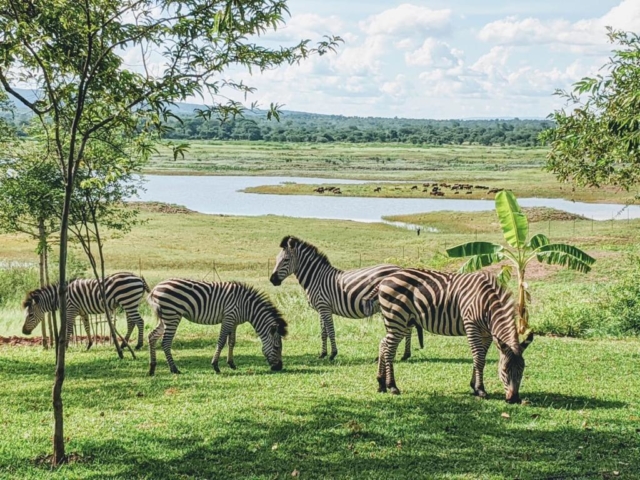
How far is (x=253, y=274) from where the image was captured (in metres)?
32.7

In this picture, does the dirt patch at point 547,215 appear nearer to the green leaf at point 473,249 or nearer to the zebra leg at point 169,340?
the green leaf at point 473,249

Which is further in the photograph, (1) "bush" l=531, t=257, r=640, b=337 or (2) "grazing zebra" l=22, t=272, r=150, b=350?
(1) "bush" l=531, t=257, r=640, b=337

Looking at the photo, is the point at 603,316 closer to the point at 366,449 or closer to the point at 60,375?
the point at 366,449

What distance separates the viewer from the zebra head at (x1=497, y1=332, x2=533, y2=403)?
10.3 m

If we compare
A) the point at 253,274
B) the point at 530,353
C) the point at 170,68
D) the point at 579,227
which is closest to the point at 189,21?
the point at 170,68

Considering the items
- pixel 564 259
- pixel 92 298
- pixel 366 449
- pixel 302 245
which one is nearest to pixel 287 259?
pixel 302 245

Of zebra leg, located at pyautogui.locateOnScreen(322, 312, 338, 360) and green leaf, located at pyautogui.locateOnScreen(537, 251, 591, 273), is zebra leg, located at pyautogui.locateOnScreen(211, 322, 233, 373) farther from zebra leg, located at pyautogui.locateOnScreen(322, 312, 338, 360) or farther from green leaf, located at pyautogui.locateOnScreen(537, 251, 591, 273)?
green leaf, located at pyautogui.locateOnScreen(537, 251, 591, 273)

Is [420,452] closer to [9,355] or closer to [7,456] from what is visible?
[7,456]

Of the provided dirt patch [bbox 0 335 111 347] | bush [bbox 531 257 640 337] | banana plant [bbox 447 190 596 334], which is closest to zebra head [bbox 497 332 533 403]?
banana plant [bbox 447 190 596 334]

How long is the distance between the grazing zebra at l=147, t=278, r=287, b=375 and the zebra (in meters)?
2.82

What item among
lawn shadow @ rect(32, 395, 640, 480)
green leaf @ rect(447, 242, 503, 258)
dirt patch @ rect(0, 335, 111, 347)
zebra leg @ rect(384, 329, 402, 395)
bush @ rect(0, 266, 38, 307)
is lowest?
dirt patch @ rect(0, 335, 111, 347)

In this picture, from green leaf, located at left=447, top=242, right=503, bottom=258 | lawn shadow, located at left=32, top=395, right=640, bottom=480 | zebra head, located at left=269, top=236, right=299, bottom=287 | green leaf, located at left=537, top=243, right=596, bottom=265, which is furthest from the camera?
zebra head, located at left=269, top=236, right=299, bottom=287

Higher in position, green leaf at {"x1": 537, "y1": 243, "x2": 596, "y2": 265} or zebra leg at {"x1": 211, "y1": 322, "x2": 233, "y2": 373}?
green leaf at {"x1": 537, "y1": 243, "x2": 596, "y2": 265}

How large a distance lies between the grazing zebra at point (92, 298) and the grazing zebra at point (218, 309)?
3.65m
